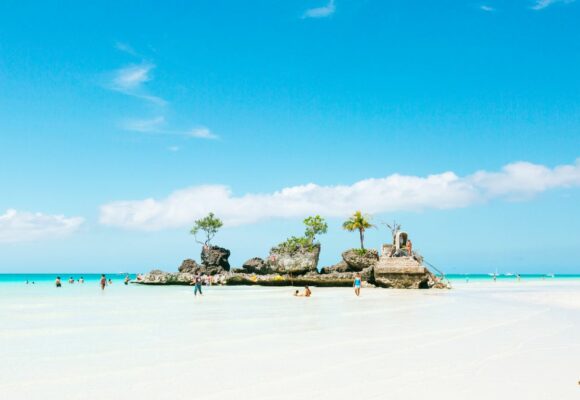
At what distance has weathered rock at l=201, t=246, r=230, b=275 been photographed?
74.4 metres

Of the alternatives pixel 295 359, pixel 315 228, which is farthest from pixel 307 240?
pixel 295 359

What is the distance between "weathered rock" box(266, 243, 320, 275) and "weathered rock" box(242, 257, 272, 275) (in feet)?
2.32

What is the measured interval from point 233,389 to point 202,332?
25.1 ft

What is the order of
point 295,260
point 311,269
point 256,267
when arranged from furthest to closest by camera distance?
1. point 256,267
2. point 295,260
3. point 311,269

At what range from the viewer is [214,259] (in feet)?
248

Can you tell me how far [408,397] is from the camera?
25.5 feet

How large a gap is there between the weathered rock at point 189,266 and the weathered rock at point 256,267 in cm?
1025

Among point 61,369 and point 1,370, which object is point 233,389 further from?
point 1,370

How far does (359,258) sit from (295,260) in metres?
8.69

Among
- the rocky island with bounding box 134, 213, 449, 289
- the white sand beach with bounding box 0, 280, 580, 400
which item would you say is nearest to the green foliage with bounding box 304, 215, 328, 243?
the rocky island with bounding box 134, 213, 449, 289

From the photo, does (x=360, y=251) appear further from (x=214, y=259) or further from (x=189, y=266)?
(x=189, y=266)

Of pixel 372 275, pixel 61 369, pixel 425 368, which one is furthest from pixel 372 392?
pixel 372 275

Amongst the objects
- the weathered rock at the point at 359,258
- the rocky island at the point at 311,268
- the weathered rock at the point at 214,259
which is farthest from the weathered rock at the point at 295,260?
the weathered rock at the point at 214,259

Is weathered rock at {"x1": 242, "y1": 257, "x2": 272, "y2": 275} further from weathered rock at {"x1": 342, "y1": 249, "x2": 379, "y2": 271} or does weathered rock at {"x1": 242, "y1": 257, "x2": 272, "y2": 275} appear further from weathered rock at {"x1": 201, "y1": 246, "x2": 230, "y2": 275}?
weathered rock at {"x1": 342, "y1": 249, "x2": 379, "y2": 271}
